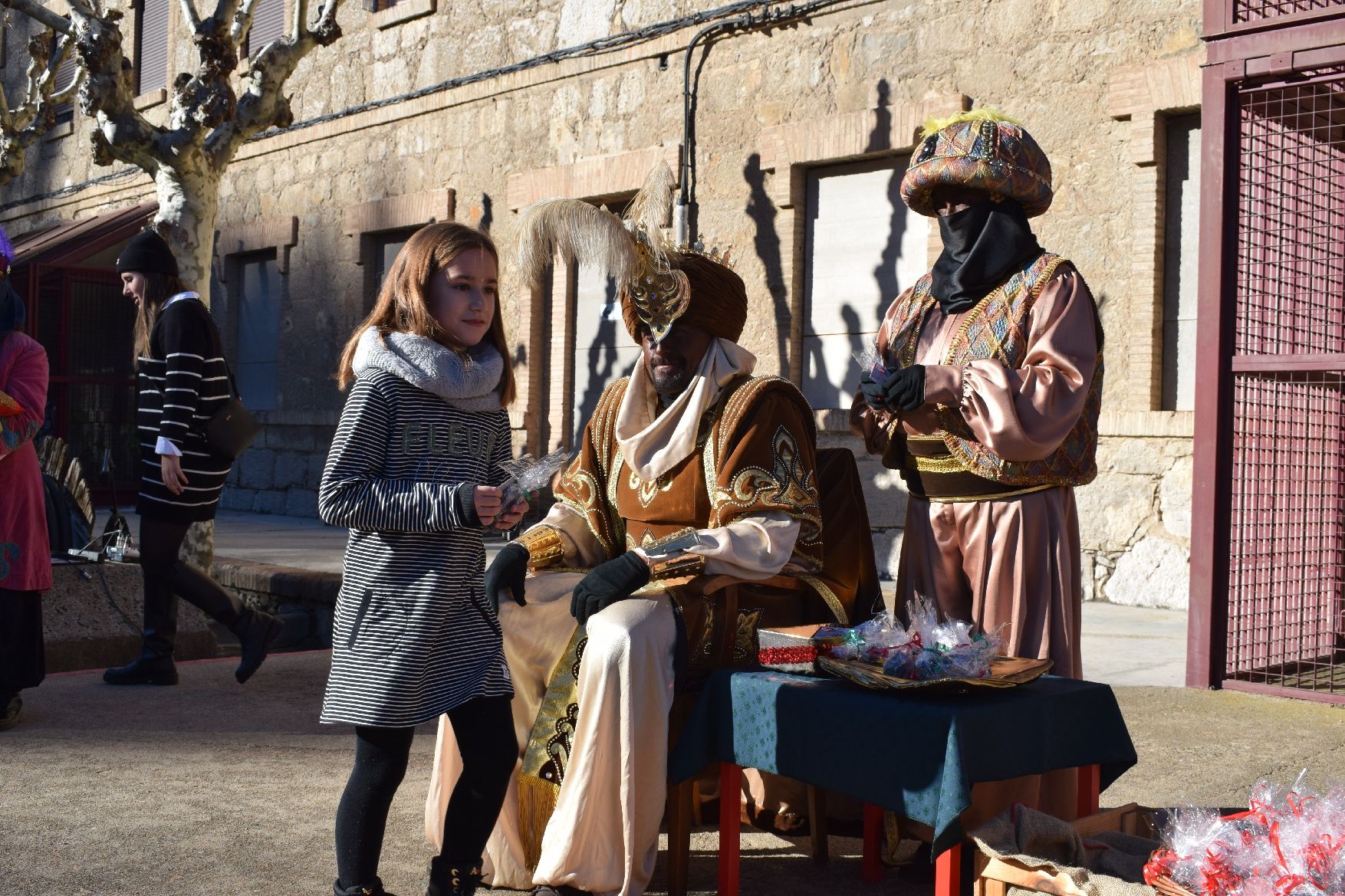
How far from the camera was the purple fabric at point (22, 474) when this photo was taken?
16.6 feet

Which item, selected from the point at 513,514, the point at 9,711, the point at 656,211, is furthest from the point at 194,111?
the point at 513,514

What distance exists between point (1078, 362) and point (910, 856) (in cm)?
134

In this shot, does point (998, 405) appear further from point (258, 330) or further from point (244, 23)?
point (258, 330)

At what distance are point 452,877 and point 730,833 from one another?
0.68 m

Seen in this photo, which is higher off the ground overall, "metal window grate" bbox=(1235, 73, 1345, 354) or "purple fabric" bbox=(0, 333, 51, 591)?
"metal window grate" bbox=(1235, 73, 1345, 354)

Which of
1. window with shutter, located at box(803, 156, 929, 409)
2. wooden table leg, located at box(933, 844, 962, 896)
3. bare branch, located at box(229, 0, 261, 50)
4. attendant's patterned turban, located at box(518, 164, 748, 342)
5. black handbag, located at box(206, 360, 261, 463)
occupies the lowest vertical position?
wooden table leg, located at box(933, 844, 962, 896)

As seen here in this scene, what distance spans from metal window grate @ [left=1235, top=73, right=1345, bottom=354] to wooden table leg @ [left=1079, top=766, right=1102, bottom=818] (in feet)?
9.99

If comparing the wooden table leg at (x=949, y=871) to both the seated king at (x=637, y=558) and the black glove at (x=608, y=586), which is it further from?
the black glove at (x=608, y=586)

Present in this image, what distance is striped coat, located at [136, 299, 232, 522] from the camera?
584cm

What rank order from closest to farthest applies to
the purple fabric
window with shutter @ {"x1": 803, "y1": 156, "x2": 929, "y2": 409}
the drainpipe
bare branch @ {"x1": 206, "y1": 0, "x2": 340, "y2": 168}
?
the purple fabric
bare branch @ {"x1": 206, "y1": 0, "x2": 340, "y2": 168}
window with shutter @ {"x1": 803, "y1": 156, "x2": 929, "y2": 409}
the drainpipe

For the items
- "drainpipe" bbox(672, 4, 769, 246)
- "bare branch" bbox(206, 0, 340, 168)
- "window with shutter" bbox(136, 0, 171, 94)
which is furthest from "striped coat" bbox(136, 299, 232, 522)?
"window with shutter" bbox(136, 0, 171, 94)

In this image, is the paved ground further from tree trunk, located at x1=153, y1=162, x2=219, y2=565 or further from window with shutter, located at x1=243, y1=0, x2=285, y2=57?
window with shutter, located at x1=243, y1=0, x2=285, y2=57

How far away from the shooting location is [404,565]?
310cm

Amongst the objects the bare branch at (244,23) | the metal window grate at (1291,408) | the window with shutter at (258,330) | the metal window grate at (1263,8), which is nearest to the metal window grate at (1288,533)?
the metal window grate at (1291,408)
